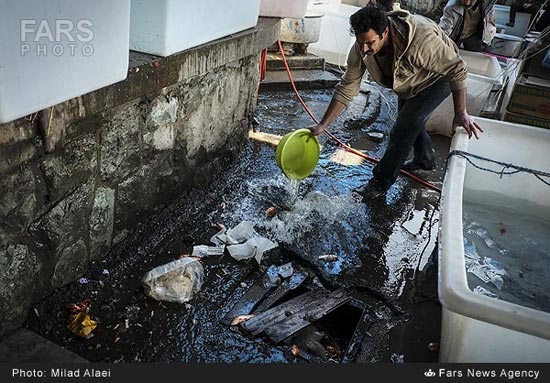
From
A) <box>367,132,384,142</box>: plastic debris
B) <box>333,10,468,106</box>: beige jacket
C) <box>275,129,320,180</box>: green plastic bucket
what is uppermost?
<box>333,10,468,106</box>: beige jacket

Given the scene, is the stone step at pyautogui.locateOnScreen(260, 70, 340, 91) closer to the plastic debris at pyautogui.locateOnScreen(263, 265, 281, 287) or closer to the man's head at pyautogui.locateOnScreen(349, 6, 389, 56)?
the man's head at pyautogui.locateOnScreen(349, 6, 389, 56)

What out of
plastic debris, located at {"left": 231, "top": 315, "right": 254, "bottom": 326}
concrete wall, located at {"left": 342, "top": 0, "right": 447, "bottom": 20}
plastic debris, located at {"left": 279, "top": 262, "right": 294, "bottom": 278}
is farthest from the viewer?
concrete wall, located at {"left": 342, "top": 0, "right": 447, "bottom": 20}

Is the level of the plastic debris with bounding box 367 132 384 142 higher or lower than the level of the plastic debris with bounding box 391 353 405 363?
higher

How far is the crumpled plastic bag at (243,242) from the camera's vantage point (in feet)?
11.9

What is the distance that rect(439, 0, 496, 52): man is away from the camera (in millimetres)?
6809

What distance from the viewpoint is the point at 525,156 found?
430 centimetres

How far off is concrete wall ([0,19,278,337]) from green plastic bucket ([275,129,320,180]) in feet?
2.40

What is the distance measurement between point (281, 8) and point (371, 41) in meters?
1.71

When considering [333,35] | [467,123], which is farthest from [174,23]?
[333,35]

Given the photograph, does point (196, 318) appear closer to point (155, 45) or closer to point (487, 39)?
point (155, 45)

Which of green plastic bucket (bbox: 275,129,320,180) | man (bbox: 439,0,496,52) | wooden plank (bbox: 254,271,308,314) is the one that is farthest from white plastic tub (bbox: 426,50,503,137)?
wooden plank (bbox: 254,271,308,314)

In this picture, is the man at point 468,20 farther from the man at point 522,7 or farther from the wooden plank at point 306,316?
the man at point 522,7

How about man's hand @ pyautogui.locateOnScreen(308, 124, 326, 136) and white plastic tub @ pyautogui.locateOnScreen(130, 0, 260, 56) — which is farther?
man's hand @ pyautogui.locateOnScreen(308, 124, 326, 136)

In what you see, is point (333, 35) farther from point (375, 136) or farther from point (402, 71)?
point (402, 71)
